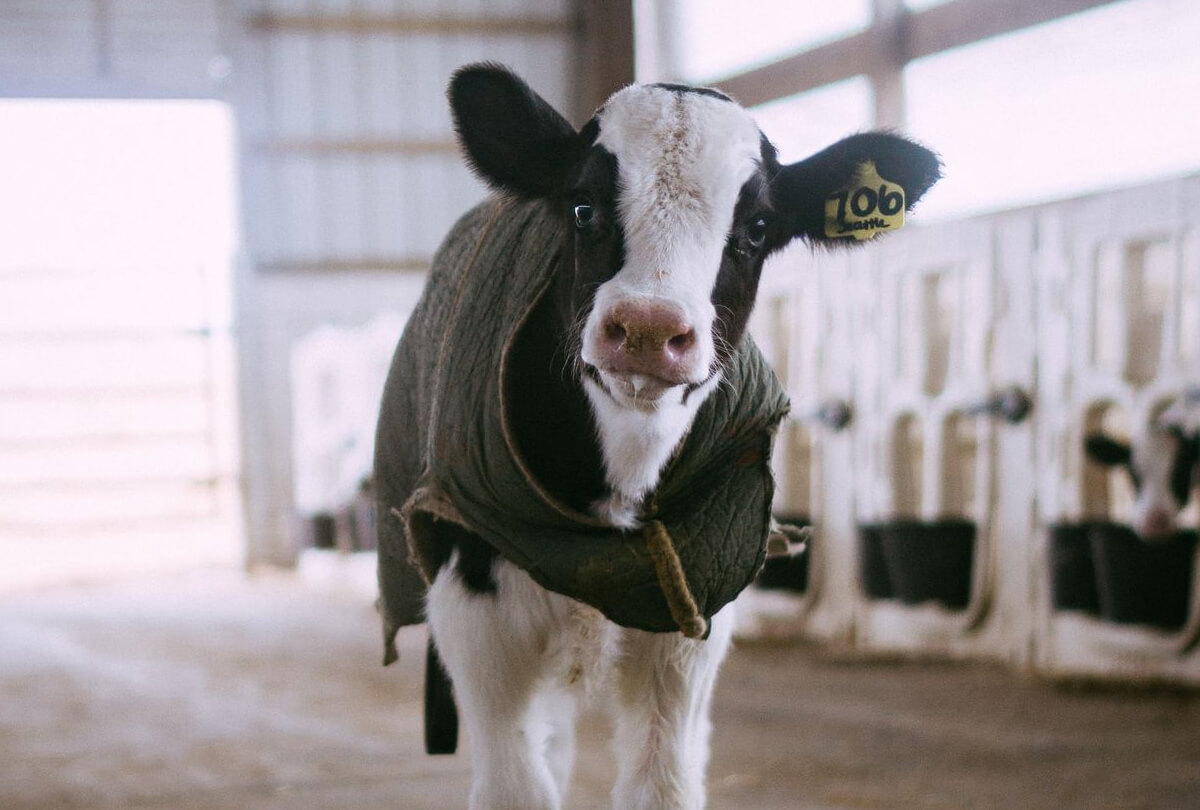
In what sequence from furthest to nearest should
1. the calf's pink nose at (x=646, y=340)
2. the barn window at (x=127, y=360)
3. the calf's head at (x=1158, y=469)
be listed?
the barn window at (x=127, y=360) → the calf's head at (x=1158, y=469) → the calf's pink nose at (x=646, y=340)

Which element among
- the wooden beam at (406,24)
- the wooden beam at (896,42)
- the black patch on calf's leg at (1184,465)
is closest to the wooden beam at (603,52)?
the wooden beam at (406,24)

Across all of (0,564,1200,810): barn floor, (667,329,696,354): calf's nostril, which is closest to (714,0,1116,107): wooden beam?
(0,564,1200,810): barn floor

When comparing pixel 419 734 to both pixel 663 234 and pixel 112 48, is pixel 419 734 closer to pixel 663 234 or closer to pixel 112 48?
pixel 663 234

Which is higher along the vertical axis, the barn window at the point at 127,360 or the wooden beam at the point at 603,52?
the wooden beam at the point at 603,52

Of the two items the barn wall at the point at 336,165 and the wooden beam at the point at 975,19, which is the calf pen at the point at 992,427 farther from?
the barn wall at the point at 336,165

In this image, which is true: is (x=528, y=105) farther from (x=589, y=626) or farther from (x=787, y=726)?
(x=787, y=726)

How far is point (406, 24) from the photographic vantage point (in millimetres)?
9961

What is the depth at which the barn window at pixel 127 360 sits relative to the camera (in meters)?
10.0

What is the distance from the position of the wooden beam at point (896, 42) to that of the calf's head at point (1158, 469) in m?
1.76

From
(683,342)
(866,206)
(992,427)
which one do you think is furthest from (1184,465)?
(683,342)

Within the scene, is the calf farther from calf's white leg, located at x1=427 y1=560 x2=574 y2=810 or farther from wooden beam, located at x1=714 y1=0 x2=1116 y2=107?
wooden beam, located at x1=714 y1=0 x2=1116 y2=107

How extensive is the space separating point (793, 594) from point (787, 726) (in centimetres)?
189

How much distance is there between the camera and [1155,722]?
373 cm

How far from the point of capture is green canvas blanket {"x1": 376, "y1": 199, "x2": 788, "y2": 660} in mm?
1739
